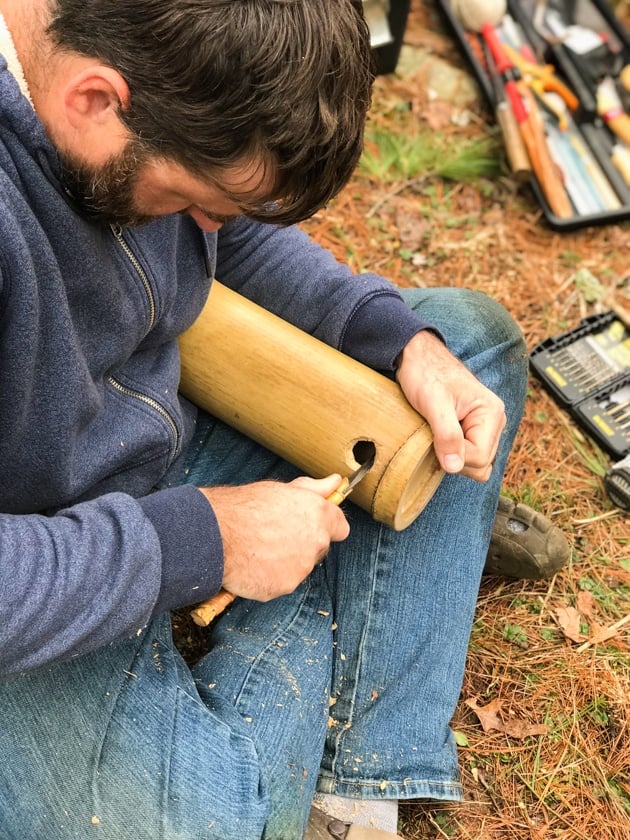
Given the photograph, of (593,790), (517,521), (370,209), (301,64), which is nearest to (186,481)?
(517,521)

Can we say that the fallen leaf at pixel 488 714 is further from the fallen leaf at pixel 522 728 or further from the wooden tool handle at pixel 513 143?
the wooden tool handle at pixel 513 143

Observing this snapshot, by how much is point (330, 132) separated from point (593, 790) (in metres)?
1.66

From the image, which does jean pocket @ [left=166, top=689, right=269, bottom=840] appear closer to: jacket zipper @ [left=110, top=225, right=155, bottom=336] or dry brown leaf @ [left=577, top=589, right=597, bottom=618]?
jacket zipper @ [left=110, top=225, right=155, bottom=336]

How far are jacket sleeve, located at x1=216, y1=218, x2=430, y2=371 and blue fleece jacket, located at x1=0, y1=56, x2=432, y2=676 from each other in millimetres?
265

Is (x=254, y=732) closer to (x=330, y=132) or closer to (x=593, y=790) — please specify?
(x=593, y=790)

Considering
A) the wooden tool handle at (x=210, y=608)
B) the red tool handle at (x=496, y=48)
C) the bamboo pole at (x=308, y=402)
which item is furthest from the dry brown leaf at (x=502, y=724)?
the red tool handle at (x=496, y=48)

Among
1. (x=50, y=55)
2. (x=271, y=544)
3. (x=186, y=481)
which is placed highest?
(x=50, y=55)

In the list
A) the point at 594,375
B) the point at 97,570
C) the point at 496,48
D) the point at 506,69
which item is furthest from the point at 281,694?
the point at 496,48

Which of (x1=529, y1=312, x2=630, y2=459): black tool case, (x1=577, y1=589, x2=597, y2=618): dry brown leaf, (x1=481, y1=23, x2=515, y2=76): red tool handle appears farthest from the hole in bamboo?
(x1=481, y1=23, x2=515, y2=76): red tool handle

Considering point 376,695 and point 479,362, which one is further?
point 479,362

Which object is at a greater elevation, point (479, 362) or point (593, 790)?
point (479, 362)

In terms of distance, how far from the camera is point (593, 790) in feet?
6.53

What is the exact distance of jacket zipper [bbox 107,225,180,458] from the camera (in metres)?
1.41

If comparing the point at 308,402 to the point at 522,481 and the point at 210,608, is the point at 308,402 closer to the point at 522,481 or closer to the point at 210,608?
the point at 210,608
